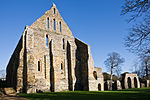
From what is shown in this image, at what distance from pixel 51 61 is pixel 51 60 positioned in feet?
0.46

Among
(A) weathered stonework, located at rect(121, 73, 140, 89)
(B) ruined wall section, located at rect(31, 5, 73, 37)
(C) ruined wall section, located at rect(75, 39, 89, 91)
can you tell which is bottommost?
(A) weathered stonework, located at rect(121, 73, 140, 89)

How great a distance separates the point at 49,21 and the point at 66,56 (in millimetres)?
5991

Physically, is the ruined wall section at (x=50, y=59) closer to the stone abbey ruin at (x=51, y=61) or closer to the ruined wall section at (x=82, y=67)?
the stone abbey ruin at (x=51, y=61)

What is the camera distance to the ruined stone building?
57.7 ft

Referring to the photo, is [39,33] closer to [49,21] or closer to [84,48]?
[49,21]

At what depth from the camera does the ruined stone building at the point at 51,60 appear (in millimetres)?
17594

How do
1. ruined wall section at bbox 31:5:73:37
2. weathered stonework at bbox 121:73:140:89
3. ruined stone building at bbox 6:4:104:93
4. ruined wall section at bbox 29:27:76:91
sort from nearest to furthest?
ruined stone building at bbox 6:4:104:93
ruined wall section at bbox 29:27:76:91
ruined wall section at bbox 31:5:73:37
weathered stonework at bbox 121:73:140:89

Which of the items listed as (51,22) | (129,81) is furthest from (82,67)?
(129,81)

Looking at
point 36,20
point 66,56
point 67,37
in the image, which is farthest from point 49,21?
point 66,56

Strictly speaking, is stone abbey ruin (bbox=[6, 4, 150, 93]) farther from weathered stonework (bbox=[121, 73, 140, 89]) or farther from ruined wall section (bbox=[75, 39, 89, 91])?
weathered stonework (bbox=[121, 73, 140, 89])

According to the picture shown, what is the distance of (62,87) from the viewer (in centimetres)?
2088

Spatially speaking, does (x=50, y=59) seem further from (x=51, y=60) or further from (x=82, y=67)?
(x=82, y=67)

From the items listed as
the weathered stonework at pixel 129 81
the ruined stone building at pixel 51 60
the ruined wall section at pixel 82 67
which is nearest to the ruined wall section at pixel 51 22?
the ruined stone building at pixel 51 60

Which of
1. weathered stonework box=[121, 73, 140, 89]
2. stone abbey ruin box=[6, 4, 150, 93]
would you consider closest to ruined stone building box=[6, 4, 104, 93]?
stone abbey ruin box=[6, 4, 150, 93]
